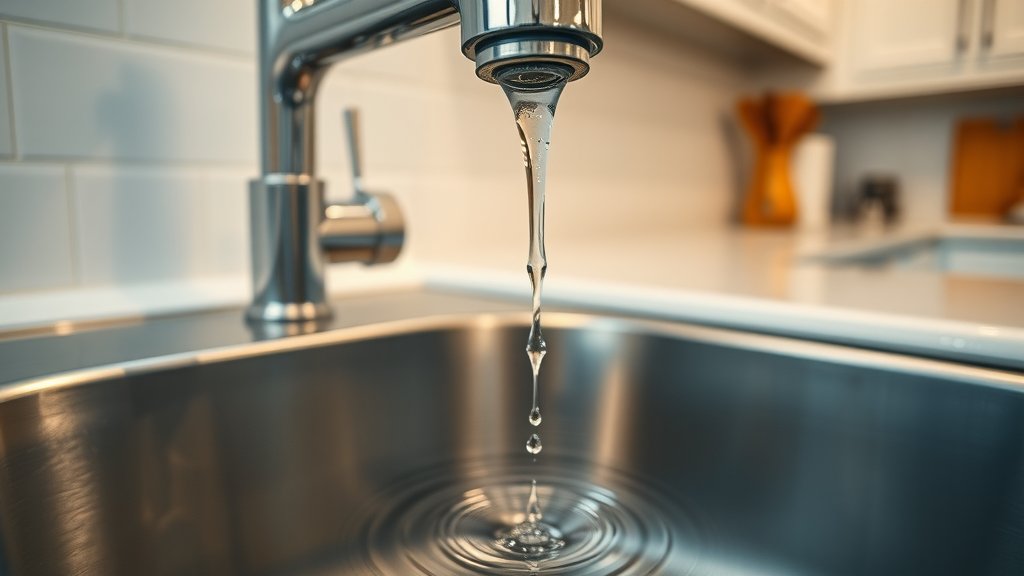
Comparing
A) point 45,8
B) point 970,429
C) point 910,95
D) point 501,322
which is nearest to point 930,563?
point 970,429

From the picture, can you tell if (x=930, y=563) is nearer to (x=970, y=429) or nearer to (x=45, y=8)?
(x=970, y=429)

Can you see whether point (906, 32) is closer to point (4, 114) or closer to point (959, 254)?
point (959, 254)

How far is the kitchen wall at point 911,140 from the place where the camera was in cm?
181

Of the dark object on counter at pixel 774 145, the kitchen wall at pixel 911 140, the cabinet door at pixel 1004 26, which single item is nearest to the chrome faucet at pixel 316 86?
the dark object on counter at pixel 774 145

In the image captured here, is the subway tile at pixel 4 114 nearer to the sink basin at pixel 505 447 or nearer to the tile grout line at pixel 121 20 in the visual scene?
the tile grout line at pixel 121 20

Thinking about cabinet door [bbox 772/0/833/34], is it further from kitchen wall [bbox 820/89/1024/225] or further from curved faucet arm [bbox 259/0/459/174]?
curved faucet arm [bbox 259/0/459/174]

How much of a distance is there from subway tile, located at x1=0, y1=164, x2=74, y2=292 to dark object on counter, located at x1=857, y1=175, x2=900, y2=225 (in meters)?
1.80

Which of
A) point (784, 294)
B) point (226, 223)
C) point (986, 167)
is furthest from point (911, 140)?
point (226, 223)

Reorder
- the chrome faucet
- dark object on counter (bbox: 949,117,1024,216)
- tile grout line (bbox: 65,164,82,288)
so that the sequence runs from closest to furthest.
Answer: the chrome faucet → tile grout line (bbox: 65,164,82,288) → dark object on counter (bbox: 949,117,1024,216)

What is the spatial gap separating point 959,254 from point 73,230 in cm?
177

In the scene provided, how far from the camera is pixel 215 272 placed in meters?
0.64

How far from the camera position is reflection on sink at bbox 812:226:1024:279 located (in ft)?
4.50

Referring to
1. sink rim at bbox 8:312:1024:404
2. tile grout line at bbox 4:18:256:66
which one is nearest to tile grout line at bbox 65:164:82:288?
tile grout line at bbox 4:18:256:66

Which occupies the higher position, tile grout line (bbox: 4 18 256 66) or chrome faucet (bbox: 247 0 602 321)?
tile grout line (bbox: 4 18 256 66)
